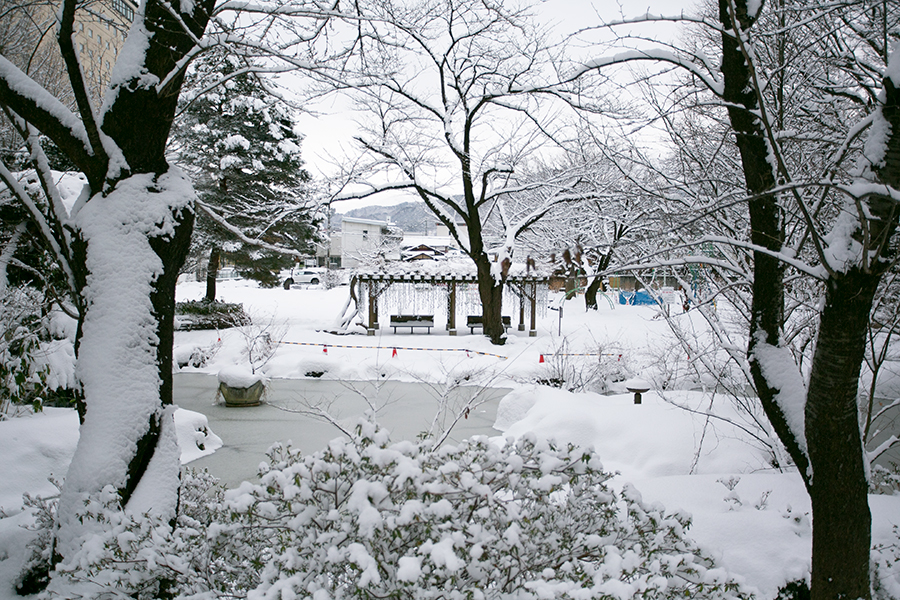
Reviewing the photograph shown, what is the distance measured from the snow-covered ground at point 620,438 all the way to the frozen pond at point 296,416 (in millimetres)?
113

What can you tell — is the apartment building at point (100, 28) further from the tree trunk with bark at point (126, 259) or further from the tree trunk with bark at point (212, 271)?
the tree trunk with bark at point (212, 271)

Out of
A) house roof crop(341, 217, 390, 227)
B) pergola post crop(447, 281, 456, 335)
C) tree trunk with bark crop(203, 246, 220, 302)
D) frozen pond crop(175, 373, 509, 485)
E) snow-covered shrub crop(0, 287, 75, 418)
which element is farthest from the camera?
house roof crop(341, 217, 390, 227)

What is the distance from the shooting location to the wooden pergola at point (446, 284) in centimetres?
1844

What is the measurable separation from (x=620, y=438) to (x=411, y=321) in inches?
494

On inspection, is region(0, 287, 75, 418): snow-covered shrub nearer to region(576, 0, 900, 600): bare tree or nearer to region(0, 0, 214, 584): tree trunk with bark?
region(0, 0, 214, 584): tree trunk with bark

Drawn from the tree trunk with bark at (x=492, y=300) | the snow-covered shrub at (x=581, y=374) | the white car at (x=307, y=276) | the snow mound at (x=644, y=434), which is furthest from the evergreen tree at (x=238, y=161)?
the white car at (x=307, y=276)

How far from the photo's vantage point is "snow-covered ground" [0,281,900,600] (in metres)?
3.53

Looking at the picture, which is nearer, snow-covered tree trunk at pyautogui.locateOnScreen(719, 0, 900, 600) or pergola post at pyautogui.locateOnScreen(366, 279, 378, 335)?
snow-covered tree trunk at pyautogui.locateOnScreen(719, 0, 900, 600)

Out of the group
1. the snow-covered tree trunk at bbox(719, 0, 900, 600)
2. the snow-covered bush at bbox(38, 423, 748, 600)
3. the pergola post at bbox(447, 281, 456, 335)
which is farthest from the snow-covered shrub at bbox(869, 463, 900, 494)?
the pergola post at bbox(447, 281, 456, 335)

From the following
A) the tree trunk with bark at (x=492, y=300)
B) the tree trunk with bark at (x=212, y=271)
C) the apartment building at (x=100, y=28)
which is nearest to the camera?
the apartment building at (x=100, y=28)

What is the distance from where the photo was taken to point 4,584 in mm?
3285

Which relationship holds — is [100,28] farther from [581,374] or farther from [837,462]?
[837,462]

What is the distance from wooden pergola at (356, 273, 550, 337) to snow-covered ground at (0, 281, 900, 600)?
2442mm

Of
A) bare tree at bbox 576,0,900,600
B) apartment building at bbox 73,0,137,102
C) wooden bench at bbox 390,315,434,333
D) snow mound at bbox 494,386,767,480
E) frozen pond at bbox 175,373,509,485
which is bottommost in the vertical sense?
frozen pond at bbox 175,373,509,485
